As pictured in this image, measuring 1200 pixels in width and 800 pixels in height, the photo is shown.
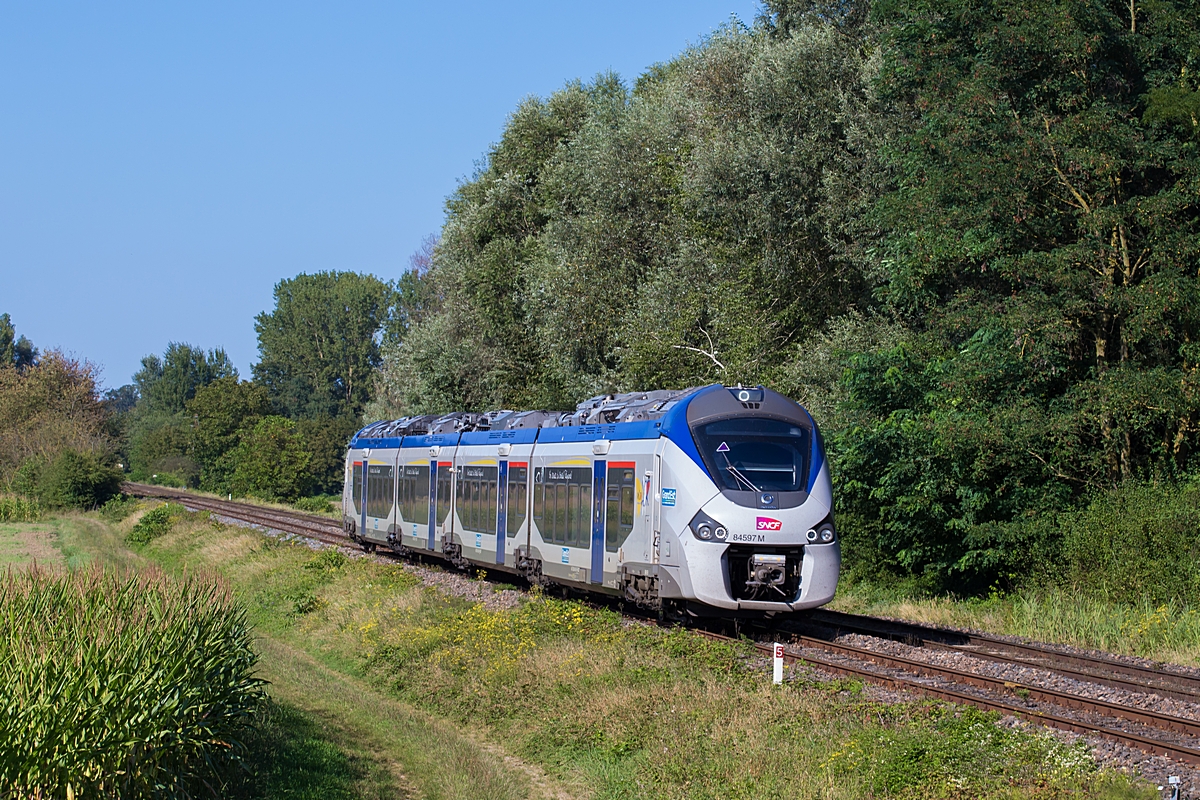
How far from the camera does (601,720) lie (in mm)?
12305

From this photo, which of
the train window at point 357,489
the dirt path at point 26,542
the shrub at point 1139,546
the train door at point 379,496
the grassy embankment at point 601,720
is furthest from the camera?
the train window at point 357,489

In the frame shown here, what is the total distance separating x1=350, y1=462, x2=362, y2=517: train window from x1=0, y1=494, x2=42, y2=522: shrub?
990 inches

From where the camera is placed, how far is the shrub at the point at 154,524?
41.9 metres

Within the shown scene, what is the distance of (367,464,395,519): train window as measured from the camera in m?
30.5

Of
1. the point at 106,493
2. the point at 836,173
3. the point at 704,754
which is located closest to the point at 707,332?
the point at 836,173

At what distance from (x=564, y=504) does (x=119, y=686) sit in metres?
11.4

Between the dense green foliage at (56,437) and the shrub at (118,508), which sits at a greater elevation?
the dense green foliage at (56,437)

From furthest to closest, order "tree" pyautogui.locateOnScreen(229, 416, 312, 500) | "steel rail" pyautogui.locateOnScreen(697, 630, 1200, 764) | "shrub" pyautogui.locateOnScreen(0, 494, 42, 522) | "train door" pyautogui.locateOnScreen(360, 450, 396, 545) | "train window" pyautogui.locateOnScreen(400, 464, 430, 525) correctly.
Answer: "tree" pyautogui.locateOnScreen(229, 416, 312, 500)
"shrub" pyautogui.locateOnScreen(0, 494, 42, 522)
"train door" pyautogui.locateOnScreen(360, 450, 396, 545)
"train window" pyautogui.locateOnScreen(400, 464, 430, 525)
"steel rail" pyautogui.locateOnScreen(697, 630, 1200, 764)

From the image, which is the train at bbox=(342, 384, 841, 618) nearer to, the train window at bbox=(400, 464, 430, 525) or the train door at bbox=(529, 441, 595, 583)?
the train door at bbox=(529, 441, 595, 583)

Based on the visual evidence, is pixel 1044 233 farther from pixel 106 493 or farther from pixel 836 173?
pixel 106 493

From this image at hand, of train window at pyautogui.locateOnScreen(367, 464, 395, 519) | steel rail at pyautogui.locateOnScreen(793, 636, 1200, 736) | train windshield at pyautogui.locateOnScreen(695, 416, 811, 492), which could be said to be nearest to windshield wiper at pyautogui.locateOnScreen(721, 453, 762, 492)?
train windshield at pyautogui.locateOnScreen(695, 416, 811, 492)

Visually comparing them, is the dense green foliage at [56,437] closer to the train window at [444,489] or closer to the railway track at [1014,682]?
the train window at [444,489]

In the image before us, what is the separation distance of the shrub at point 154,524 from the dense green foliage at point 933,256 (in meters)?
18.2

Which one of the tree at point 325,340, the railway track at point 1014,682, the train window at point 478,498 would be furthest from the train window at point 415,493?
the tree at point 325,340
